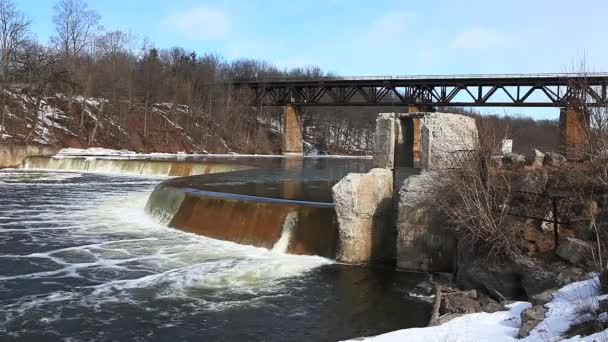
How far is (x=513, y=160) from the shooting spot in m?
13.2

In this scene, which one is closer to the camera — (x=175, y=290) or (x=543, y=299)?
(x=543, y=299)

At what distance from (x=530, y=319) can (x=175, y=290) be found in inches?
285

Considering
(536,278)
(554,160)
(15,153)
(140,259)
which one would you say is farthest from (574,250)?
(15,153)

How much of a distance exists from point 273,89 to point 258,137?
7.33m

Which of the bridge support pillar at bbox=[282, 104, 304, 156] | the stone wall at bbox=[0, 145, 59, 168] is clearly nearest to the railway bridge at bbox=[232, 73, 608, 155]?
the bridge support pillar at bbox=[282, 104, 304, 156]

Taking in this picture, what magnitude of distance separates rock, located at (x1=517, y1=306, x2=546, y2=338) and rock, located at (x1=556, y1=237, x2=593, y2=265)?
8.78ft

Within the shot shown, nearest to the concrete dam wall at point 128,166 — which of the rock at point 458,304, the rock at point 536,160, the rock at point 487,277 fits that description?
the rock at point 536,160

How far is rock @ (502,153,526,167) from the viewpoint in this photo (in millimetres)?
13109

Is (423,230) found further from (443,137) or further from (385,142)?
(385,142)

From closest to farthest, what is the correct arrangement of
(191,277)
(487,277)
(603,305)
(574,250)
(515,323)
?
(603,305) → (515,323) → (574,250) → (487,277) → (191,277)

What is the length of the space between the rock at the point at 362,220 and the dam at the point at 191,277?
1.78ft

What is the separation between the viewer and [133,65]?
8156 centimetres

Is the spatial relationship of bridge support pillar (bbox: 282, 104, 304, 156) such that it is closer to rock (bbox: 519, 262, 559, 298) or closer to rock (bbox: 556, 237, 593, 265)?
rock (bbox: 519, 262, 559, 298)

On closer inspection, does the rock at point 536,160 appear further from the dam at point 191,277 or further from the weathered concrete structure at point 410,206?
the dam at point 191,277
